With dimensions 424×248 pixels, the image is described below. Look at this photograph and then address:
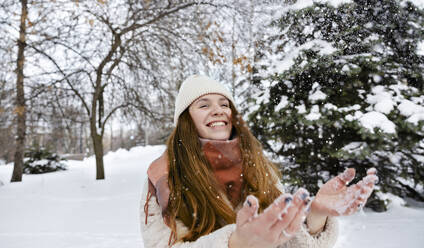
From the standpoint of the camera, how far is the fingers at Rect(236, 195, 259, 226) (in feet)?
2.35

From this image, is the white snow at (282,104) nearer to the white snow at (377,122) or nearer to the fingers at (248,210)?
the white snow at (377,122)

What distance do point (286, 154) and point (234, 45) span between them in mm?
2430

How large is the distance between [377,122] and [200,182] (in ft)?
10.9

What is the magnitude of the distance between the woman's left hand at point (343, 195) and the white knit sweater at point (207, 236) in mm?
118

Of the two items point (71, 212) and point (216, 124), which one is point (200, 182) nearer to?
point (216, 124)

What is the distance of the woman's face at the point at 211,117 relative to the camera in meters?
1.44

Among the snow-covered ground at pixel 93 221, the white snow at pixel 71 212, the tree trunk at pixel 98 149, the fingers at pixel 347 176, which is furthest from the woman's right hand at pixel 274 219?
the tree trunk at pixel 98 149

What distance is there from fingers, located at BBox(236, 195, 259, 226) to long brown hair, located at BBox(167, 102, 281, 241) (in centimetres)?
43

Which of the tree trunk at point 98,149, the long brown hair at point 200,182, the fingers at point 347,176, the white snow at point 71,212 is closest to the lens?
the fingers at point 347,176

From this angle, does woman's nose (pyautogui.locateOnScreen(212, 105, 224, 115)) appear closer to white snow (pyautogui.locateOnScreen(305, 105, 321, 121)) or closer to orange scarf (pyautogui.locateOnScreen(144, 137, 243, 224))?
orange scarf (pyautogui.locateOnScreen(144, 137, 243, 224))

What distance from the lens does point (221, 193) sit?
1346mm

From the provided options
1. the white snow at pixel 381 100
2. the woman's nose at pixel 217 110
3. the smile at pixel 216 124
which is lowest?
the smile at pixel 216 124

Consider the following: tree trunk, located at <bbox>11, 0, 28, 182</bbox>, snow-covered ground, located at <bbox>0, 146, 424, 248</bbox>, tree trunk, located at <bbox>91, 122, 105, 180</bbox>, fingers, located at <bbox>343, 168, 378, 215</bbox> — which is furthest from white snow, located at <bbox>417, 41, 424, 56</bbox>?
tree trunk, located at <bbox>11, 0, 28, 182</bbox>

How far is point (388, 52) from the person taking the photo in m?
4.38
